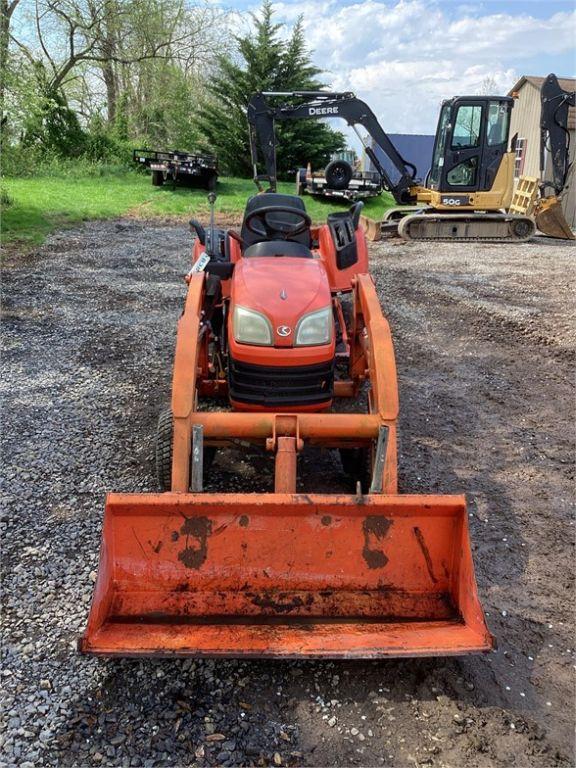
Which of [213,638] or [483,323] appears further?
[483,323]

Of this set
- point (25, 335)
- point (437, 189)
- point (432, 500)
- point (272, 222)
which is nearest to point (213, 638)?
point (432, 500)

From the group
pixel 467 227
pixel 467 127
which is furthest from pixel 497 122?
pixel 467 227

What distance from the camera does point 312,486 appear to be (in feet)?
13.2

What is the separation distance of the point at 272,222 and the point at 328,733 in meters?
3.35

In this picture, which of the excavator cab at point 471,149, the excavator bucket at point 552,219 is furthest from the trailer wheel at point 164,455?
the excavator bucket at point 552,219

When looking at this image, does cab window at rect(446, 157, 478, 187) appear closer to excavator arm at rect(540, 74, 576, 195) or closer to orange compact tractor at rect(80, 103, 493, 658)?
excavator arm at rect(540, 74, 576, 195)

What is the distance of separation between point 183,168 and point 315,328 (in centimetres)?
1624

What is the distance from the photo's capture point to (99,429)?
4.69 m

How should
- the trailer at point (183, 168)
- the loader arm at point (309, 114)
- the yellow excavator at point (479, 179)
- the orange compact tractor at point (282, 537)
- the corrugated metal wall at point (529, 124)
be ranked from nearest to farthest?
the orange compact tractor at point (282, 537)
the loader arm at point (309, 114)
the yellow excavator at point (479, 179)
the trailer at point (183, 168)
the corrugated metal wall at point (529, 124)

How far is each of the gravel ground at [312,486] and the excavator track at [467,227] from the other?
19.7 feet

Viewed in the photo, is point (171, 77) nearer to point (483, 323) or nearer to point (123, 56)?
point (123, 56)

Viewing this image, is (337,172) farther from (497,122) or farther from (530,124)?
(530,124)

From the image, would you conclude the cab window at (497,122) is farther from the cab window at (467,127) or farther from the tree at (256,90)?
the tree at (256,90)

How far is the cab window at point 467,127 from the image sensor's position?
13.2 m
